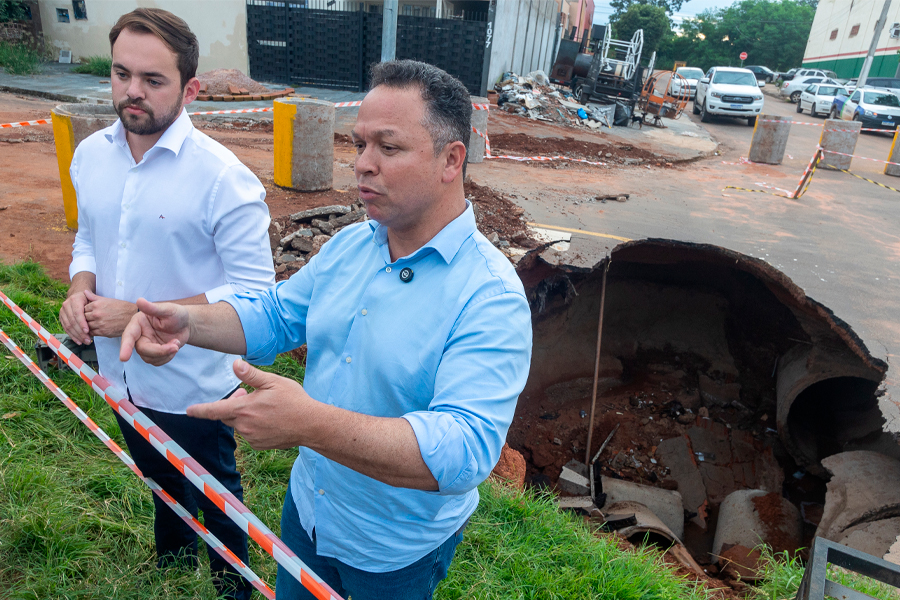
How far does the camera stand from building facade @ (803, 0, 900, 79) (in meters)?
35.3

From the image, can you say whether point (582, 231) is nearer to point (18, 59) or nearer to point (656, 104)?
point (656, 104)

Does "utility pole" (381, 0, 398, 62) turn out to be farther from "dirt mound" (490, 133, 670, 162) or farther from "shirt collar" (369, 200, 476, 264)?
"shirt collar" (369, 200, 476, 264)

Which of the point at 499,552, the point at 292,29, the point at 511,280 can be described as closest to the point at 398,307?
the point at 511,280

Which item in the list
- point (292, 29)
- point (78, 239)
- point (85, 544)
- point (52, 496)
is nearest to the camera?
point (78, 239)

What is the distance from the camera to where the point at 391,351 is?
59.4 inches

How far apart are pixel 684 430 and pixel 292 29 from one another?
1669 cm

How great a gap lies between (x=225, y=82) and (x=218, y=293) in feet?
51.4

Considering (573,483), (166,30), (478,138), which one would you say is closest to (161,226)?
(166,30)

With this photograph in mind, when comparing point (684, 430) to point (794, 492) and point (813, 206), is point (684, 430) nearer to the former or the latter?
point (794, 492)

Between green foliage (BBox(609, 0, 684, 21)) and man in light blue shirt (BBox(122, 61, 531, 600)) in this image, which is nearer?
man in light blue shirt (BBox(122, 61, 531, 600))

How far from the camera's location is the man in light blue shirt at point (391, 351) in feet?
4.05

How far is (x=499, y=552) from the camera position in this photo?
3201 millimetres

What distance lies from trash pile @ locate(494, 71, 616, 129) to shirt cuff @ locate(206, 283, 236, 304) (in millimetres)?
17161

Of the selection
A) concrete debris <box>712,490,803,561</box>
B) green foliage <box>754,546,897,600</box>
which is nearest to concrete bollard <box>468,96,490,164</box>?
concrete debris <box>712,490,803,561</box>
